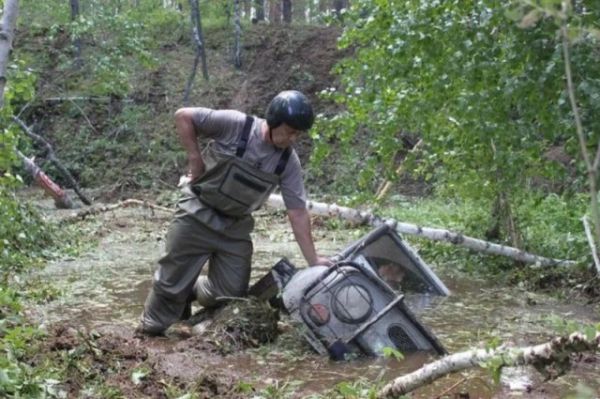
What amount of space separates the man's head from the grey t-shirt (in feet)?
0.58

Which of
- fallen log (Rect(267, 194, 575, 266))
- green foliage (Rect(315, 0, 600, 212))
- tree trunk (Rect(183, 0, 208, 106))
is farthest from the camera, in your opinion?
tree trunk (Rect(183, 0, 208, 106))

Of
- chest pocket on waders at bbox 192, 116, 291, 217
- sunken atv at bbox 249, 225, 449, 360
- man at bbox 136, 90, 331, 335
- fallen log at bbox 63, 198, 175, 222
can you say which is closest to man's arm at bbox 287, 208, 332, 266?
man at bbox 136, 90, 331, 335

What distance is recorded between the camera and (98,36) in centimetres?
2189

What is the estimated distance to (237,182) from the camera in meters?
5.34

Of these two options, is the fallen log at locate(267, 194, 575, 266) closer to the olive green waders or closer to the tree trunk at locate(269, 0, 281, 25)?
the olive green waders

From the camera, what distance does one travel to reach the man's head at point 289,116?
5062 millimetres

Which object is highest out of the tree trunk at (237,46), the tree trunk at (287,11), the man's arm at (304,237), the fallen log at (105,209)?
the tree trunk at (287,11)

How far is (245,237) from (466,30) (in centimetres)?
255

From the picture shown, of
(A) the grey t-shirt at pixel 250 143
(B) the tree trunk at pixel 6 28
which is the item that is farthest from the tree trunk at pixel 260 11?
(B) the tree trunk at pixel 6 28

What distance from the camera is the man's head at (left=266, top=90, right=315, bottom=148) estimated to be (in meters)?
5.06

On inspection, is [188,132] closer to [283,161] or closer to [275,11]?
[283,161]

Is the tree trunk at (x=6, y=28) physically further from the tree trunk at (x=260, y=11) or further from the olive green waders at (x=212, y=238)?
the tree trunk at (x=260, y=11)

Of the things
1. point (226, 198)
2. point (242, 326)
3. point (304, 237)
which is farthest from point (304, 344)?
point (226, 198)

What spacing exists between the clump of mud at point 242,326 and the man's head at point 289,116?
1241mm
